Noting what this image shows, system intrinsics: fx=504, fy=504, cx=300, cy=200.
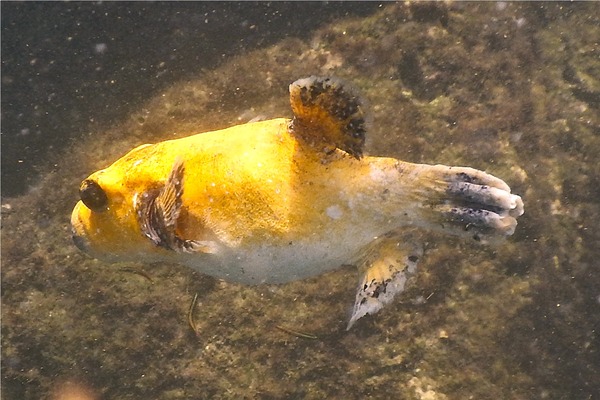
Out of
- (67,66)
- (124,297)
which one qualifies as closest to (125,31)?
(67,66)

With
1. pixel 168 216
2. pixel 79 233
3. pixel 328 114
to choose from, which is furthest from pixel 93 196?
pixel 328 114

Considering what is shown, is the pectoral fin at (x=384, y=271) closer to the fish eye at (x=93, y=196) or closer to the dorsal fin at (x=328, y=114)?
the dorsal fin at (x=328, y=114)

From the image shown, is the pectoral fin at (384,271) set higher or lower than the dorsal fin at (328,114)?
lower

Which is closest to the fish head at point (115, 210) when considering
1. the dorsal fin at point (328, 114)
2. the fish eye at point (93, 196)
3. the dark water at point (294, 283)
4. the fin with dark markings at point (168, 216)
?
the fish eye at point (93, 196)

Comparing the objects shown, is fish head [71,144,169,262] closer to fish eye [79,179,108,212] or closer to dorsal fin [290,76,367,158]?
fish eye [79,179,108,212]

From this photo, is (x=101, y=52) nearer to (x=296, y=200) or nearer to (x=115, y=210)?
(x=115, y=210)

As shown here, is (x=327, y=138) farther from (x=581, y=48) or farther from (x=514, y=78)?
(x=581, y=48)
